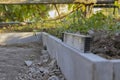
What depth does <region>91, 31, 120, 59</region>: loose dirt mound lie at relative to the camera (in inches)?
130

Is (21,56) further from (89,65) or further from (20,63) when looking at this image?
(89,65)

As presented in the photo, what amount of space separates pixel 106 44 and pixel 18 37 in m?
5.69

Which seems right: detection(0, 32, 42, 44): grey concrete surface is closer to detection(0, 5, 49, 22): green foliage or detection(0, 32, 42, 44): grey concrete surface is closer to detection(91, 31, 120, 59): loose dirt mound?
detection(0, 5, 49, 22): green foliage

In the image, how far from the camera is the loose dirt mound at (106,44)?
3314 mm

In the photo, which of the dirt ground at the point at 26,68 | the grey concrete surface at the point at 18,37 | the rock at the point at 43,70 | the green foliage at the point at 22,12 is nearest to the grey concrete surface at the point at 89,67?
the dirt ground at the point at 26,68

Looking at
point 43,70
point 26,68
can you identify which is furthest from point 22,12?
point 43,70

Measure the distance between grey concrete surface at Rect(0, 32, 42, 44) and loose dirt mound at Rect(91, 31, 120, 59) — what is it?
489 cm

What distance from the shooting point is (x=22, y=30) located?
32.7ft

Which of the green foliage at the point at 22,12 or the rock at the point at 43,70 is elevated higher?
the green foliage at the point at 22,12

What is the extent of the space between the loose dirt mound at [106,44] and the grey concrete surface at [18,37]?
489cm

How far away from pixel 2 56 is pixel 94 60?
396 centimetres

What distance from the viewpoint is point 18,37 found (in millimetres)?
9156

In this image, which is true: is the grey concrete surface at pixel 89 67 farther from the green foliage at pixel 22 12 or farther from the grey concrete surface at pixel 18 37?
the green foliage at pixel 22 12

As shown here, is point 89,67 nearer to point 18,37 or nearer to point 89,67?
point 89,67
